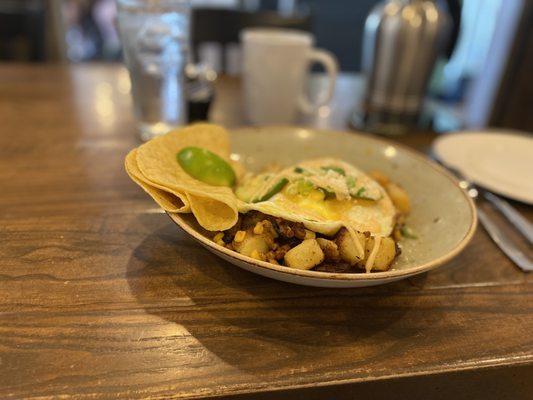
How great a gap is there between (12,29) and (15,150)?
197 centimetres

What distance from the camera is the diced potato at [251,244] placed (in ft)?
2.08

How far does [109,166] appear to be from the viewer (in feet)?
3.46

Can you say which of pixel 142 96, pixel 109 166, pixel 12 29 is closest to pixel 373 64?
pixel 142 96

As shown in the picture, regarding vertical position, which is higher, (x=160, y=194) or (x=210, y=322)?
(x=160, y=194)

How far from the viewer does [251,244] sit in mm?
639

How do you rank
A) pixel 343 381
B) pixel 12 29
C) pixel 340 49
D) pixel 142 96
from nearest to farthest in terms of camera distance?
pixel 343 381 → pixel 142 96 → pixel 12 29 → pixel 340 49

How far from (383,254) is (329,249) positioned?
9 cm

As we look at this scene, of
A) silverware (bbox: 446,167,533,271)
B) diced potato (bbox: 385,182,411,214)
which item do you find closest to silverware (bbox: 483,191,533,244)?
silverware (bbox: 446,167,533,271)

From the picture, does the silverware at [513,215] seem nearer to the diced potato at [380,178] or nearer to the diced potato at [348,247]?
the diced potato at [380,178]

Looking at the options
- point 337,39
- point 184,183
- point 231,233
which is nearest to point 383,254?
point 231,233

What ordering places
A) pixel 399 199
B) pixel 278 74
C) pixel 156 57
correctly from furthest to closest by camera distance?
pixel 278 74 < pixel 156 57 < pixel 399 199

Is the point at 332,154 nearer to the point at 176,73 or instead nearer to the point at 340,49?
the point at 176,73

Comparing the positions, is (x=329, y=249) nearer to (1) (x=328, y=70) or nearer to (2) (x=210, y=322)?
(2) (x=210, y=322)

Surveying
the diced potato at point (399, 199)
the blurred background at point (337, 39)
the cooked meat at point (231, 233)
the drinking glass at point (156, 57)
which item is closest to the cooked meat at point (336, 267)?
the cooked meat at point (231, 233)
